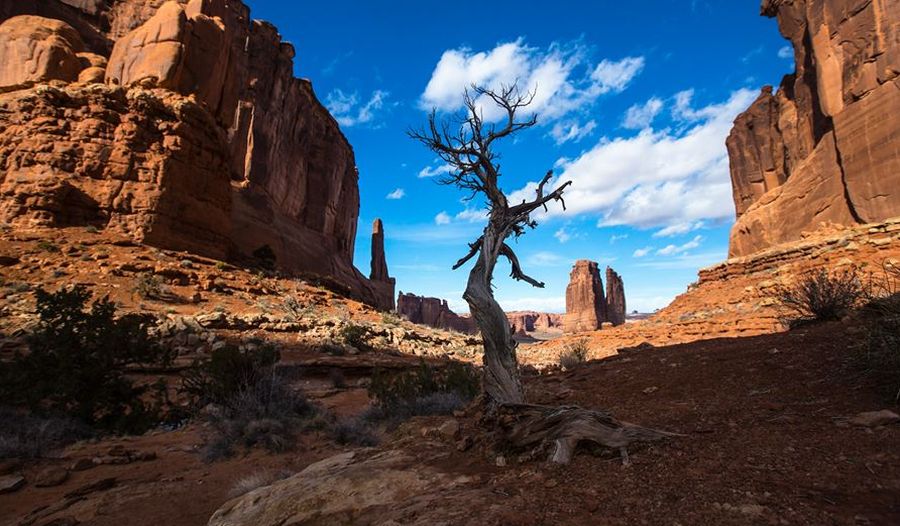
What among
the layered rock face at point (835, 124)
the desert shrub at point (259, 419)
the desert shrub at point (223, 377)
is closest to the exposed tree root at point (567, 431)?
the desert shrub at point (259, 419)

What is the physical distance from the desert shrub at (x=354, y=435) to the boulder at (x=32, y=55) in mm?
26557

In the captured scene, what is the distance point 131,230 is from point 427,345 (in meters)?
14.5

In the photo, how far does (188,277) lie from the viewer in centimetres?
1766

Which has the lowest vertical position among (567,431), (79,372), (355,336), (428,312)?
(567,431)

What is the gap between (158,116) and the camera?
68.1ft

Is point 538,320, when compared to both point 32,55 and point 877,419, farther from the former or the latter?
point 877,419

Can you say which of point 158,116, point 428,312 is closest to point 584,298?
point 428,312

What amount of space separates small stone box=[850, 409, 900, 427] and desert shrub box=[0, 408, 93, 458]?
338 inches

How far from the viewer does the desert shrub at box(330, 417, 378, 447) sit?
5.61 m

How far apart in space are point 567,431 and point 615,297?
104682 millimetres

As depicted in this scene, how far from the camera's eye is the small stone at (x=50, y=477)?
14.6 feet

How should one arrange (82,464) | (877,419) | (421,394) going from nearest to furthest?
(877,419)
(82,464)
(421,394)

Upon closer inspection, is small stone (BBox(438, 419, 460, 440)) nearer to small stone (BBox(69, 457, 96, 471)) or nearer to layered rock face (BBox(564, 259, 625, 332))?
small stone (BBox(69, 457, 96, 471))

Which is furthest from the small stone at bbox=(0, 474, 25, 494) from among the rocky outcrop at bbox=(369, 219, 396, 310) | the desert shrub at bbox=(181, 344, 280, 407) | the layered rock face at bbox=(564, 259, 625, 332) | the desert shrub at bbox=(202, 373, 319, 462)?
the layered rock face at bbox=(564, 259, 625, 332)
